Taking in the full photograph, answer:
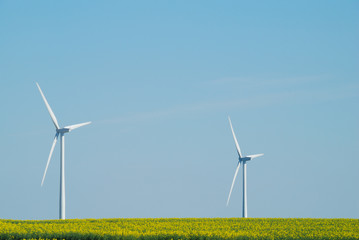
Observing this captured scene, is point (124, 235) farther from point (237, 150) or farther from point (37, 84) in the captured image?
point (237, 150)

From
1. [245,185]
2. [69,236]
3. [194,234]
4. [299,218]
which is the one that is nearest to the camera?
[194,234]

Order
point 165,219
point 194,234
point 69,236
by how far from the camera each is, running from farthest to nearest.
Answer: point 165,219, point 69,236, point 194,234

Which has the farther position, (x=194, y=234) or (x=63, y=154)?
(x=63, y=154)

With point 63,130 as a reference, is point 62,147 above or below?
below

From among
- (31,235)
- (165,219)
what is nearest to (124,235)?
(31,235)

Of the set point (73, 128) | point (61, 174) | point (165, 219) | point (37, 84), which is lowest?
point (165, 219)

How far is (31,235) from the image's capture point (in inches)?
918

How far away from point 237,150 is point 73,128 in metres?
17.5

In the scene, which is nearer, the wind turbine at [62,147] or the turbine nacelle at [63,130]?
the wind turbine at [62,147]

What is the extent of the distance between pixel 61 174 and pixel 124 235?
703 inches

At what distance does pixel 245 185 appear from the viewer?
4800cm

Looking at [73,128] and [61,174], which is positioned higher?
[73,128]

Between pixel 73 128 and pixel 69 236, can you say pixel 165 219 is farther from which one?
pixel 69 236

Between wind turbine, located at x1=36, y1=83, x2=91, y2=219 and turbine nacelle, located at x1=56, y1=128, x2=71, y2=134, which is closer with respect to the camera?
wind turbine, located at x1=36, y1=83, x2=91, y2=219
